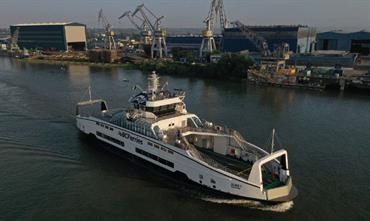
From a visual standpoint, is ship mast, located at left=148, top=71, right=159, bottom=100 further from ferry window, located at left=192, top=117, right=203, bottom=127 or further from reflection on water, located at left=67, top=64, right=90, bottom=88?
reflection on water, located at left=67, top=64, right=90, bottom=88


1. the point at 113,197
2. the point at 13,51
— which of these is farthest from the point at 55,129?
the point at 13,51

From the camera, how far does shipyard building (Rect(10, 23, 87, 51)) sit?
141 meters

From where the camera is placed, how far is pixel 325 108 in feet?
156

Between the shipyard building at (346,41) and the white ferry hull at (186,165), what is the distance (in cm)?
9034

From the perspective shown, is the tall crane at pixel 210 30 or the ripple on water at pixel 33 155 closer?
the ripple on water at pixel 33 155

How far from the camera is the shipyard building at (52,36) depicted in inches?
5551

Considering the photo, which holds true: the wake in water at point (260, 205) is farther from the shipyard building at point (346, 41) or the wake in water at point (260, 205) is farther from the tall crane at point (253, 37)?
the shipyard building at point (346, 41)

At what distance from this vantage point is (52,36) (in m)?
144

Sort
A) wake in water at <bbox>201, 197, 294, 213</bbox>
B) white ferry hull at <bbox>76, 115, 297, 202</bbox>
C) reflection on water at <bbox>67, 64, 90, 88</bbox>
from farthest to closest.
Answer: reflection on water at <bbox>67, 64, 90, 88</bbox> → wake in water at <bbox>201, 197, 294, 213</bbox> → white ferry hull at <bbox>76, 115, 297, 202</bbox>

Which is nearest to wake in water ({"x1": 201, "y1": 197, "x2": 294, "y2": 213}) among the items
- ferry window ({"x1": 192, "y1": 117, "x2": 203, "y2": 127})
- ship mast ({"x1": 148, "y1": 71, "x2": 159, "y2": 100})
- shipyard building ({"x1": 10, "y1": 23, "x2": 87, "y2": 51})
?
ferry window ({"x1": 192, "y1": 117, "x2": 203, "y2": 127})

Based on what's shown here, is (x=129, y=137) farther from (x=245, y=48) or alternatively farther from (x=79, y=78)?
(x=245, y=48)

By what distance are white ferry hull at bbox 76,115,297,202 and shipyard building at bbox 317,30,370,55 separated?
296 feet

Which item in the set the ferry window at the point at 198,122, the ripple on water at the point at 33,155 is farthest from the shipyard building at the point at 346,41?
the ripple on water at the point at 33,155

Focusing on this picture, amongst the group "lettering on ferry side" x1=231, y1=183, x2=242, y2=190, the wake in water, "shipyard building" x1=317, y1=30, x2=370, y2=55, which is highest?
"shipyard building" x1=317, y1=30, x2=370, y2=55
